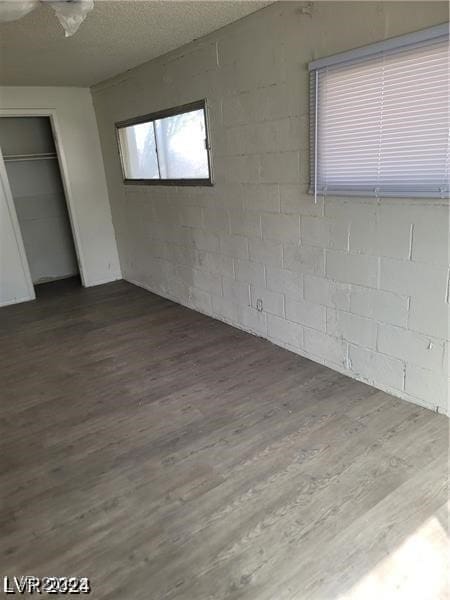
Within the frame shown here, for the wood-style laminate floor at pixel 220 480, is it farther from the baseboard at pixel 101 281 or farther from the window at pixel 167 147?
the baseboard at pixel 101 281

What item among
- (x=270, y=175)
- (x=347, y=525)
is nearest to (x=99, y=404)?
(x=347, y=525)

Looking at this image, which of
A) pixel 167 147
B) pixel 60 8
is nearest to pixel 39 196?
pixel 167 147

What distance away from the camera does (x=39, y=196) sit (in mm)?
5832

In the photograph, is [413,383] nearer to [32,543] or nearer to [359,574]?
[359,574]

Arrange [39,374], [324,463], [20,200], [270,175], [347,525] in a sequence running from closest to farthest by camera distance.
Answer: [347,525] → [324,463] → [270,175] → [39,374] → [20,200]

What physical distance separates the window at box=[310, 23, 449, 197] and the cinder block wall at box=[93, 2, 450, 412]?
81mm

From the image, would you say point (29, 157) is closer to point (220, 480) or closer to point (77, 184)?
point (77, 184)

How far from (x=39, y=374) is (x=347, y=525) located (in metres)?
2.54

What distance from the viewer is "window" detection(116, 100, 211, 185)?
374cm

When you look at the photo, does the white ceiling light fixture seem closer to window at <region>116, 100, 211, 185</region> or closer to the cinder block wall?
the cinder block wall

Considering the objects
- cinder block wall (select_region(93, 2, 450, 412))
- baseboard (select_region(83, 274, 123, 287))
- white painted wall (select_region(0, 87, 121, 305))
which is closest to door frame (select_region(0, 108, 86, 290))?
white painted wall (select_region(0, 87, 121, 305))

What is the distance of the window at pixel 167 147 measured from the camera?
147 inches

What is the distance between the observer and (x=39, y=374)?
333cm

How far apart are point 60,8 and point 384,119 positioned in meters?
1.65
